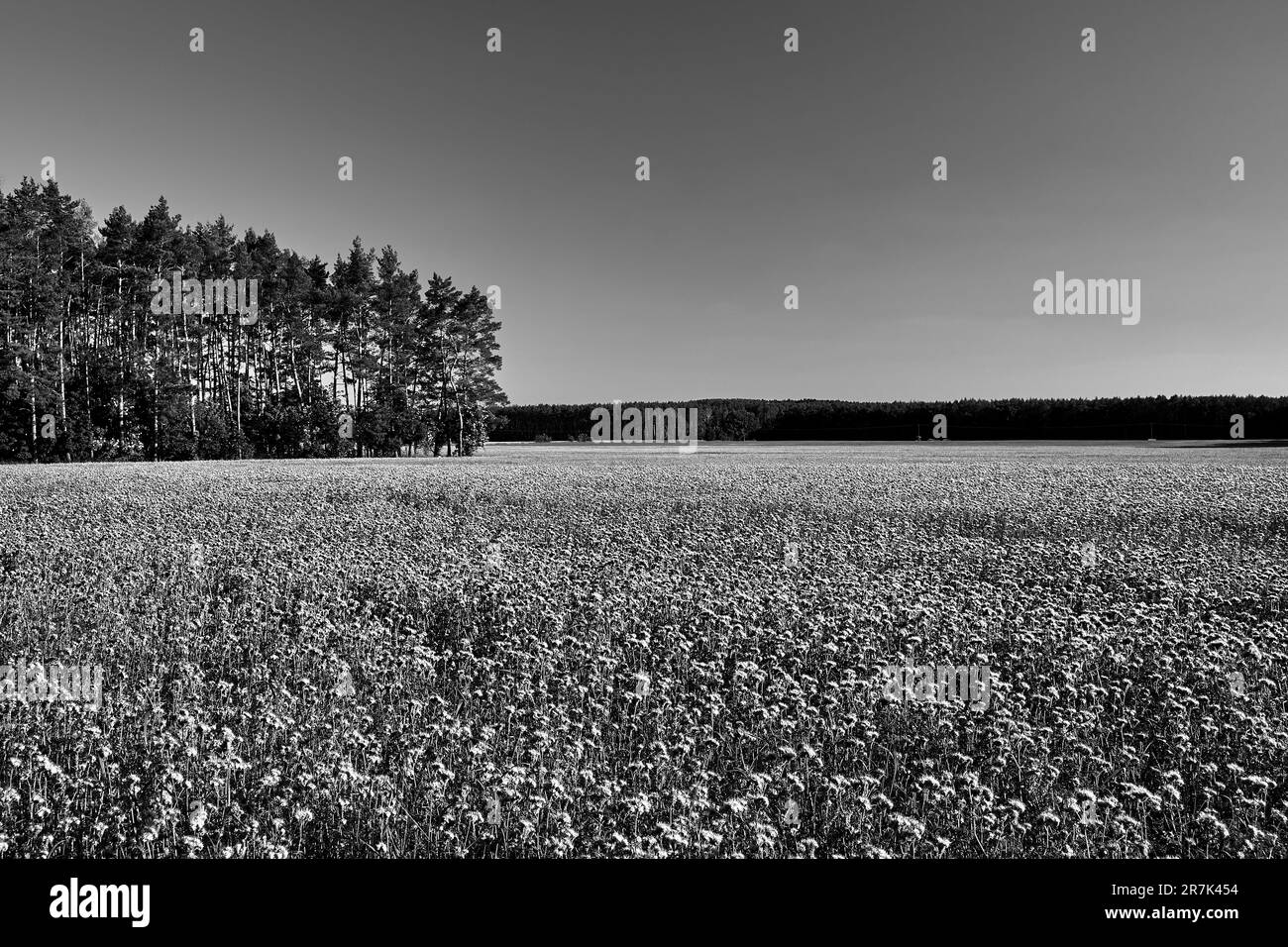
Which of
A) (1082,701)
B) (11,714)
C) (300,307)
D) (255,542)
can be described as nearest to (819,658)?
(1082,701)

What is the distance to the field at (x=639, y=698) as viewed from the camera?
337 centimetres

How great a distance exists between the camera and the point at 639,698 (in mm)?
4891

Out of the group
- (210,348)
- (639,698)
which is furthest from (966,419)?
(639,698)

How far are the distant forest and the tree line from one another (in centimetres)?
1981

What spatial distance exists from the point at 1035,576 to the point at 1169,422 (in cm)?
9932

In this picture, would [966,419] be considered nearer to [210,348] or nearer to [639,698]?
[210,348]

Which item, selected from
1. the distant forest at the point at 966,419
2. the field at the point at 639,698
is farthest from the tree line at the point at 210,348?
the field at the point at 639,698

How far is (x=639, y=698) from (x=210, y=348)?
6579cm

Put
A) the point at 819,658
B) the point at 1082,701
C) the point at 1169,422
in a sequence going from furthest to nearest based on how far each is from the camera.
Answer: the point at 1169,422, the point at 819,658, the point at 1082,701

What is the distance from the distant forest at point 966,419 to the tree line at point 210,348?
1981cm

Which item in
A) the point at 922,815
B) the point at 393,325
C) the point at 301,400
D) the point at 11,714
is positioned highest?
the point at 393,325
